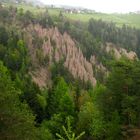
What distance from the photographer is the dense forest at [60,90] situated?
114 ft

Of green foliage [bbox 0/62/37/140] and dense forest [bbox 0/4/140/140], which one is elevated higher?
green foliage [bbox 0/62/37/140]

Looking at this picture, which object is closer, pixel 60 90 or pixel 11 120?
pixel 11 120

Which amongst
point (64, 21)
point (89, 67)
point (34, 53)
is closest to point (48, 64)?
point (34, 53)

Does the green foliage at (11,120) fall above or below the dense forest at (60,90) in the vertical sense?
above

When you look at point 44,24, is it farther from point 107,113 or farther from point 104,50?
point 107,113

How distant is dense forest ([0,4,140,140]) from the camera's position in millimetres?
34719

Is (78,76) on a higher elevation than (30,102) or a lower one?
lower

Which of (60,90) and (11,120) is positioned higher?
(11,120)

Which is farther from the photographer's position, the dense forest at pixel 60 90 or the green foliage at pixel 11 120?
the dense forest at pixel 60 90

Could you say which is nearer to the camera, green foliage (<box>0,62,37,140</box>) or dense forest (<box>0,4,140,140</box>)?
green foliage (<box>0,62,37,140</box>)

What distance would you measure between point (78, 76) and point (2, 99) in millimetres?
116655

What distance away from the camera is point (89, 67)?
165 m

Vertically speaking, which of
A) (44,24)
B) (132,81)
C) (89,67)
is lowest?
(89,67)

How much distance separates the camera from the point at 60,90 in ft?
235
